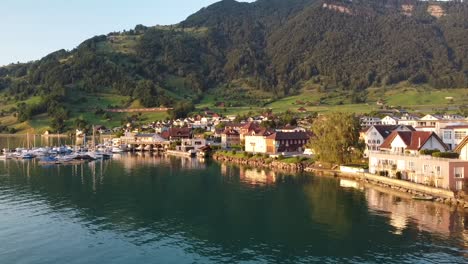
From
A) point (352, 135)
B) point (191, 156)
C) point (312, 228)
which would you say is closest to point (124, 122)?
point (191, 156)

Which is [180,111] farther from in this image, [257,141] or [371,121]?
[257,141]

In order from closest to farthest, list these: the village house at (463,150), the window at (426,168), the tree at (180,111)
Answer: the village house at (463,150) < the window at (426,168) < the tree at (180,111)

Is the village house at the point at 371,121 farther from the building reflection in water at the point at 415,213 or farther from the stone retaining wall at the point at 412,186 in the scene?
the building reflection in water at the point at 415,213

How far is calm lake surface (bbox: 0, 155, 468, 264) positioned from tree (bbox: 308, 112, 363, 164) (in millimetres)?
6402

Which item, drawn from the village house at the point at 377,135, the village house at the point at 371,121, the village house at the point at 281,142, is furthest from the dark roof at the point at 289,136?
the village house at the point at 371,121

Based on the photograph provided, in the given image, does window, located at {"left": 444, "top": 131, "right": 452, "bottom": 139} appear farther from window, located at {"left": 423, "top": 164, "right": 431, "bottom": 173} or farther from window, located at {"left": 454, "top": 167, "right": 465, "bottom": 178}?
window, located at {"left": 454, "top": 167, "right": 465, "bottom": 178}

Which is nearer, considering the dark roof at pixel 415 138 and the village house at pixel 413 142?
the village house at pixel 413 142

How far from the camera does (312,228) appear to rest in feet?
138

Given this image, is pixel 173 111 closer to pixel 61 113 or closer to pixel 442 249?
pixel 61 113

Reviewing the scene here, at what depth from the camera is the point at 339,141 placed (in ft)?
243

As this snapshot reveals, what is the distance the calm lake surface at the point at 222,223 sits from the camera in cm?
3519

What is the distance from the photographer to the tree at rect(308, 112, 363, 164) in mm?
74312

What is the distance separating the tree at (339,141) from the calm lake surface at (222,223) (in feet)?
21.0

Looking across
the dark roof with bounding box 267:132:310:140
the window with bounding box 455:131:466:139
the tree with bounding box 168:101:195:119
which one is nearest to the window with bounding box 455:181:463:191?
the window with bounding box 455:131:466:139
